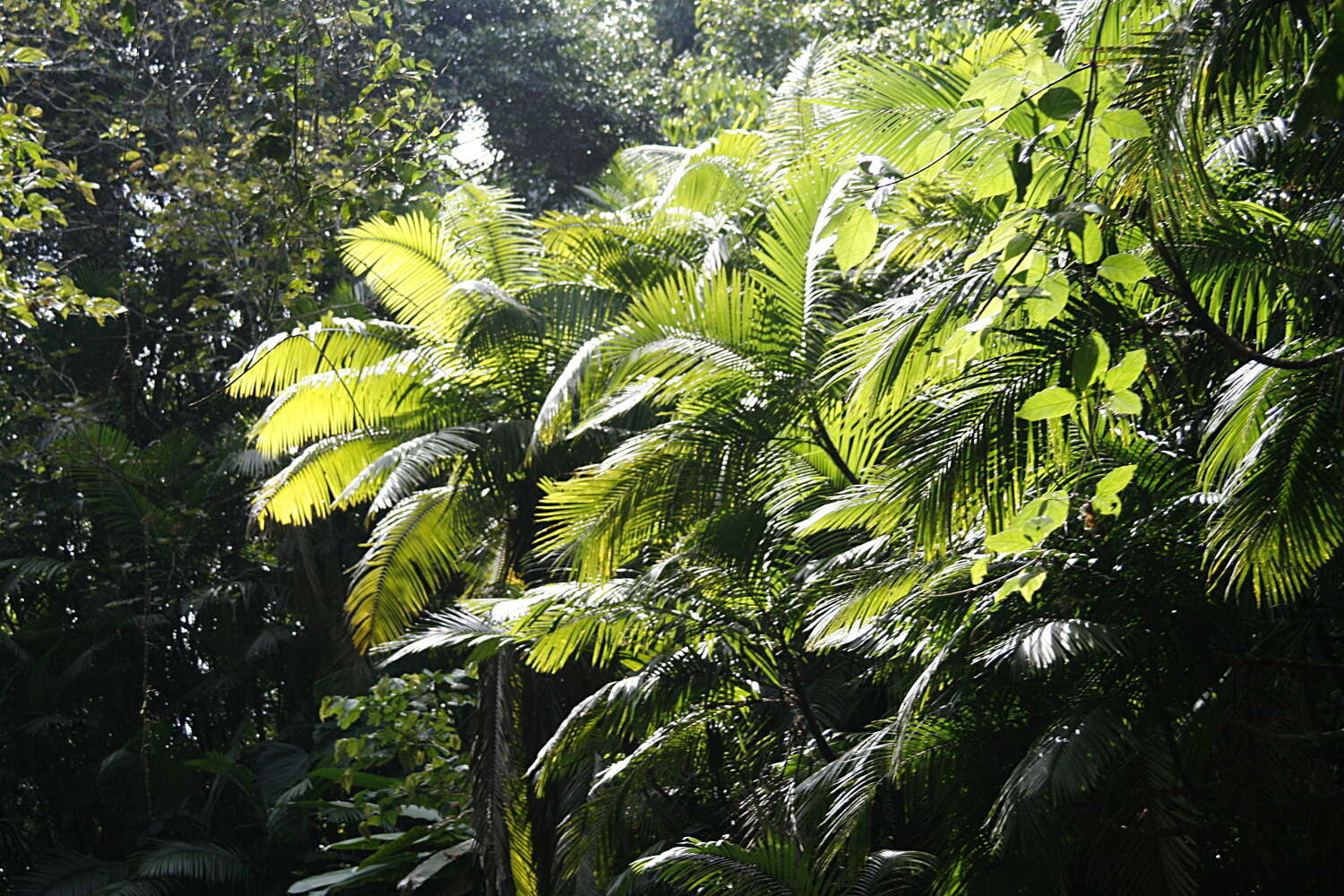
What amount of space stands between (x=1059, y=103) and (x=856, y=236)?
395mm

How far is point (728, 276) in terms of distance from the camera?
745 cm

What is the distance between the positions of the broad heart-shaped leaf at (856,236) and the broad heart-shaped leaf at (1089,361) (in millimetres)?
385

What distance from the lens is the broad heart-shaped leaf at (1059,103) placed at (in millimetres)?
1867

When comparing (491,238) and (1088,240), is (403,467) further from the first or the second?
(1088,240)

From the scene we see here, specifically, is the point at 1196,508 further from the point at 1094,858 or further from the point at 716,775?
the point at 716,775

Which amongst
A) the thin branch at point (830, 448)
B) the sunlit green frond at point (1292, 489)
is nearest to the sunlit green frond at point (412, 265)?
the thin branch at point (830, 448)

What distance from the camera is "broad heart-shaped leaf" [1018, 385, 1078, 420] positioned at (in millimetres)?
2023

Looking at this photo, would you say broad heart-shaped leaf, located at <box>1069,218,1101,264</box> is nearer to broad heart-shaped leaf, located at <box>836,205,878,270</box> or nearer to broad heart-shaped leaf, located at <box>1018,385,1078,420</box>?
broad heart-shaped leaf, located at <box>1018,385,1078,420</box>

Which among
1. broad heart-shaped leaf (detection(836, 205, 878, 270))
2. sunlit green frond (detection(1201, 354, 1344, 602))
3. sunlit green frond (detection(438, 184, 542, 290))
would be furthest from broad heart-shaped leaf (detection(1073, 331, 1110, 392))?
sunlit green frond (detection(438, 184, 542, 290))

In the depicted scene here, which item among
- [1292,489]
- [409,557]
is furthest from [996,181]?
[409,557]

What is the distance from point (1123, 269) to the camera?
200 cm

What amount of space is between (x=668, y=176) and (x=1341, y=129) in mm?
7248

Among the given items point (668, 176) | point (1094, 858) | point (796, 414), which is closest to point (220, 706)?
point (668, 176)

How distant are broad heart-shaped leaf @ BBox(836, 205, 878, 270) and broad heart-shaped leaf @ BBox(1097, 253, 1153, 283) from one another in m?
0.38
